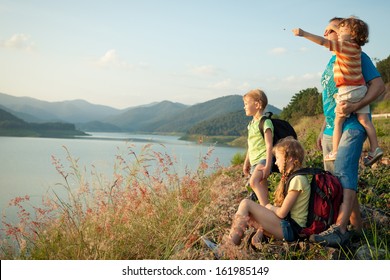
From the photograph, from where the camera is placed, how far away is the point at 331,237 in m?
3.47

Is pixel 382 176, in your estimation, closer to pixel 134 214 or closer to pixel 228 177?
pixel 228 177

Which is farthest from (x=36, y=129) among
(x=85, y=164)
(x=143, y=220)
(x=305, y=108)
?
(x=143, y=220)

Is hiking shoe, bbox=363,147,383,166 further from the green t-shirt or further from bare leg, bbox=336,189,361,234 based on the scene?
the green t-shirt

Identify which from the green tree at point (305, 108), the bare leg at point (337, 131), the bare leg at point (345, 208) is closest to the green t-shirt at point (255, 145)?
the bare leg at point (337, 131)

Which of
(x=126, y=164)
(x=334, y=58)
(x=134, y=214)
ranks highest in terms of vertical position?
(x=334, y=58)

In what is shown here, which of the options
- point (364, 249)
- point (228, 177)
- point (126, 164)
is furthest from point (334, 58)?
point (228, 177)

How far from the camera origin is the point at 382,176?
5.71 m

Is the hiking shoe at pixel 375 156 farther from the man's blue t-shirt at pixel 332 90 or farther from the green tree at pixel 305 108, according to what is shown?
the green tree at pixel 305 108

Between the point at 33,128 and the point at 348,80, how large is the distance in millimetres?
41922

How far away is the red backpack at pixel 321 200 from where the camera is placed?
350cm

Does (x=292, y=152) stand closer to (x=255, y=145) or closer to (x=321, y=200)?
(x=321, y=200)

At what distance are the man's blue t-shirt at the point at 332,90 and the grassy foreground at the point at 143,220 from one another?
914mm

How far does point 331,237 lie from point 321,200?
315mm
